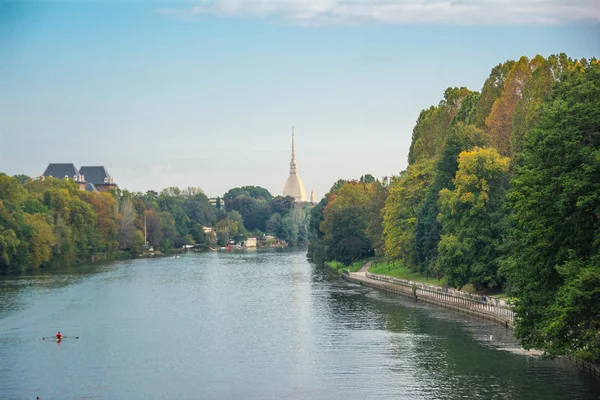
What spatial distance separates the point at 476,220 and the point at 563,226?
95.2 ft

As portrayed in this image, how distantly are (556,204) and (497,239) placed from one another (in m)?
28.5

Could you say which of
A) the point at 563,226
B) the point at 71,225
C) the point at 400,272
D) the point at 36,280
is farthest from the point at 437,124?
the point at 563,226

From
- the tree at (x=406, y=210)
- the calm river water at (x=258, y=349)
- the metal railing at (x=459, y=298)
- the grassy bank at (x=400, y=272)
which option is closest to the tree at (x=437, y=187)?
the grassy bank at (x=400, y=272)

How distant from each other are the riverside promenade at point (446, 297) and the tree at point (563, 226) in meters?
10.5

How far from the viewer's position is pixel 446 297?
215ft

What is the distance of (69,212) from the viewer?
12381 centimetres

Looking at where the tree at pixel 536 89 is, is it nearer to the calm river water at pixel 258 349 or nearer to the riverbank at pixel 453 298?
the riverbank at pixel 453 298

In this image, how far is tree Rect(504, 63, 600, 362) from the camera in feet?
106

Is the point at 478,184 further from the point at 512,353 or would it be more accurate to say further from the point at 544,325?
the point at 544,325

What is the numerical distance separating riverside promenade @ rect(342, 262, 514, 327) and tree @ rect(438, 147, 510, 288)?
4.81 feet

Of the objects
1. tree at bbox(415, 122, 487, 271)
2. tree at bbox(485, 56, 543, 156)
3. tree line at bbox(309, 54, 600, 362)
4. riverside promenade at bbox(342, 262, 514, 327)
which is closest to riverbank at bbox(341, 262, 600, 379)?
riverside promenade at bbox(342, 262, 514, 327)

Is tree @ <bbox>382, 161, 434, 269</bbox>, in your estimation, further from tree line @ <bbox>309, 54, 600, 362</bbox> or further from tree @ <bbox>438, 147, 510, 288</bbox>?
tree @ <bbox>438, 147, 510, 288</bbox>

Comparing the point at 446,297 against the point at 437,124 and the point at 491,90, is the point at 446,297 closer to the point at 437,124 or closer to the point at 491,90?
the point at 491,90

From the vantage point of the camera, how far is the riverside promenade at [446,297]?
55562 millimetres
